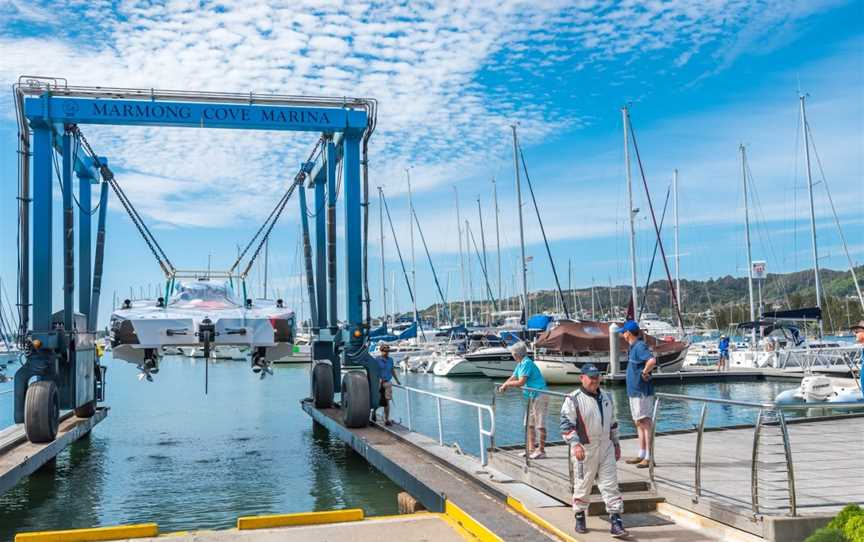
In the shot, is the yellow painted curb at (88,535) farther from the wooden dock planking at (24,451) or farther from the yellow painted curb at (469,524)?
the wooden dock planking at (24,451)

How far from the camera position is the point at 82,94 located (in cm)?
1709

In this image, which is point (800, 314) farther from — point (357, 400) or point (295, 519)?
point (295, 519)

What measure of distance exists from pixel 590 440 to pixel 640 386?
2.25m

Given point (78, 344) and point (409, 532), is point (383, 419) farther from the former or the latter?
point (409, 532)

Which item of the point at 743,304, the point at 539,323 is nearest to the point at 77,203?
the point at 539,323

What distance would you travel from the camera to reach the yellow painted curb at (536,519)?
764 centimetres

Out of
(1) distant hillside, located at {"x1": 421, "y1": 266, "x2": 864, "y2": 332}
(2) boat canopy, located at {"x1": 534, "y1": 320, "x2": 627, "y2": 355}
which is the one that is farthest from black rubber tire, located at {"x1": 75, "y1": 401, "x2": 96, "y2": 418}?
(1) distant hillside, located at {"x1": 421, "y1": 266, "x2": 864, "y2": 332}

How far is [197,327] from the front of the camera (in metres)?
16.5

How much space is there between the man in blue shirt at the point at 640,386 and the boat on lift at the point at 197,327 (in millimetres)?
9450

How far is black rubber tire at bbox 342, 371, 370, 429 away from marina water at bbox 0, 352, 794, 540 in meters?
1.11

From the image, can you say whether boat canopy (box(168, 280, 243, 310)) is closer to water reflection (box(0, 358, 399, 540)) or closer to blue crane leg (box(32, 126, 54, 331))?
blue crane leg (box(32, 126, 54, 331))

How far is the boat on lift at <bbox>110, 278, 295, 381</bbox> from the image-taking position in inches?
648

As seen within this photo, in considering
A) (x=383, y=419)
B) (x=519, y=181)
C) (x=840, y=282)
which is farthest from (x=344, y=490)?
(x=840, y=282)

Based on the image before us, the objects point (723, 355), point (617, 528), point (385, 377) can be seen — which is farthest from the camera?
point (723, 355)
